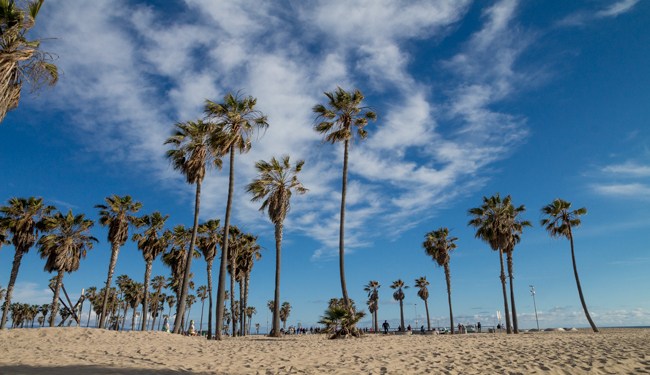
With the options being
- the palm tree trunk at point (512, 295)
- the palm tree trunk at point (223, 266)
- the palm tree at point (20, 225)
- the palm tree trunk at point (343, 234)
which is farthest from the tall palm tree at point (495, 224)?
the palm tree at point (20, 225)

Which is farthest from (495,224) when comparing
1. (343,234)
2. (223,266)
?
(223,266)

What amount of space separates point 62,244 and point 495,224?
41.2m

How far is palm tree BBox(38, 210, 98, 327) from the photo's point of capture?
113ft

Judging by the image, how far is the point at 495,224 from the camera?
3647cm

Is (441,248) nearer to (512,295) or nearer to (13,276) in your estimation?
(512,295)

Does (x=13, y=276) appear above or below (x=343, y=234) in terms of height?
below

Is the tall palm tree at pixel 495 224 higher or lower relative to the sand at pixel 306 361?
higher

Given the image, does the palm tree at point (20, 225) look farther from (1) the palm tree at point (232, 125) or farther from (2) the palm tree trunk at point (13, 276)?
(1) the palm tree at point (232, 125)

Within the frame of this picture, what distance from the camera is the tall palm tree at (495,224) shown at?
3597cm

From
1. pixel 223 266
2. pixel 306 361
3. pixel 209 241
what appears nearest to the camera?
pixel 306 361

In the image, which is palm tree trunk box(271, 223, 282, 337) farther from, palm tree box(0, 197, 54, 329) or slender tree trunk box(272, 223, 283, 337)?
palm tree box(0, 197, 54, 329)

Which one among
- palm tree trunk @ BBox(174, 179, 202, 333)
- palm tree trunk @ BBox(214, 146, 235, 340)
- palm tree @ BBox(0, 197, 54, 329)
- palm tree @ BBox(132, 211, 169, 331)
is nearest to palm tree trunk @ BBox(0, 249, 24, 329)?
palm tree @ BBox(0, 197, 54, 329)

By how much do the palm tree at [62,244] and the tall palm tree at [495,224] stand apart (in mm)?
38496

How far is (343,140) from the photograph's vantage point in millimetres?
27719
